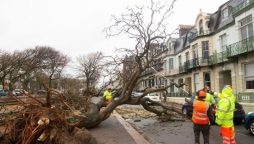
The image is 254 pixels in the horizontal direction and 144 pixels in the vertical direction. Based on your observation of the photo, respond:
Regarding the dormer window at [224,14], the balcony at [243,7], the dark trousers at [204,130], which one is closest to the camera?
the dark trousers at [204,130]

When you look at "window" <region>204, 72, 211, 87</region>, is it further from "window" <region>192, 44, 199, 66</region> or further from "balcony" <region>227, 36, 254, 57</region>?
"balcony" <region>227, 36, 254, 57</region>

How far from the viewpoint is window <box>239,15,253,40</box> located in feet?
62.6

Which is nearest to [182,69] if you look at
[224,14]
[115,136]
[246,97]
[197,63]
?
[197,63]

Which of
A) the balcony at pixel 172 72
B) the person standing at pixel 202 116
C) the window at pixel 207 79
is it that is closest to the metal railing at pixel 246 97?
the window at pixel 207 79

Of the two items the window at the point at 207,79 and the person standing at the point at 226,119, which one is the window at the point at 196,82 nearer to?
the window at the point at 207,79

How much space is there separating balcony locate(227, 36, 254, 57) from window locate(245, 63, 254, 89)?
4.38 feet

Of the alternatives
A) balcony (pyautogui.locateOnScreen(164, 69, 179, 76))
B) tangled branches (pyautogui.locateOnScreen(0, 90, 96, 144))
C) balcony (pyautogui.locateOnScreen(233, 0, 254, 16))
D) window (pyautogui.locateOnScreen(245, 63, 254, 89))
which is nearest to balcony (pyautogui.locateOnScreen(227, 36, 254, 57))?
window (pyautogui.locateOnScreen(245, 63, 254, 89))

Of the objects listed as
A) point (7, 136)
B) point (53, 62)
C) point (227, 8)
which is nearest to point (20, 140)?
point (7, 136)

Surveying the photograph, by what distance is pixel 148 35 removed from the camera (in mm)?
13508

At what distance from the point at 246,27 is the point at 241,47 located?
181 centimetres

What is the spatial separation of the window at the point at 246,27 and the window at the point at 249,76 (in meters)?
2.56

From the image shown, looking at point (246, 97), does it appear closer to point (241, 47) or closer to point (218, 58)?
point (241, 47)

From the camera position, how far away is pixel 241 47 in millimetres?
19359

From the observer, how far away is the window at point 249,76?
1909 centimetres
